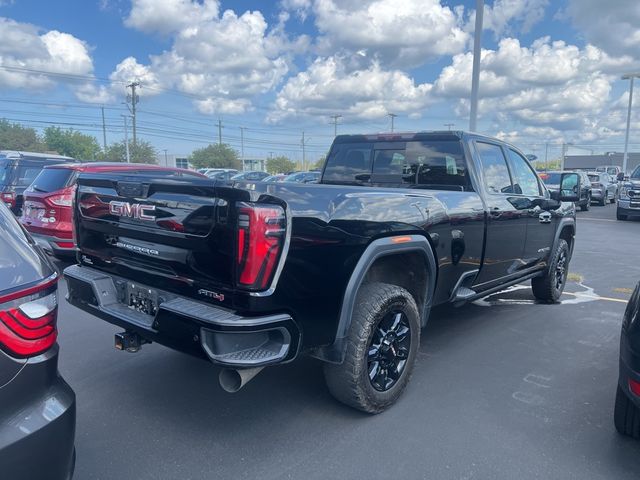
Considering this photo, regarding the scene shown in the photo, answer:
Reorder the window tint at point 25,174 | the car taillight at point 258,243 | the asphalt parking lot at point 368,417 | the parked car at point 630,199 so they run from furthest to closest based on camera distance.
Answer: the parked car at point 630,199
the window tint at point 25,174
the asphalt parking lot at point 368,417
the car taillight at point 258,243

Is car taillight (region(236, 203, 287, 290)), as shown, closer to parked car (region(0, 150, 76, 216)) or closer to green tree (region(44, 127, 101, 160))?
parked car (region(0, 150, 76, 216))

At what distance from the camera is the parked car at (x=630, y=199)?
1602cm

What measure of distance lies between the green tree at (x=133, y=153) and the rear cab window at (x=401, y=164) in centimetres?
5943

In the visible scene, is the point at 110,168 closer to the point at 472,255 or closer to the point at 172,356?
the point at 172,356

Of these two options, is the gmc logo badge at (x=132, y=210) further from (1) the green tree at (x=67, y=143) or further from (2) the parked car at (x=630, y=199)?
(1) the green tree at (x=67, y=143)

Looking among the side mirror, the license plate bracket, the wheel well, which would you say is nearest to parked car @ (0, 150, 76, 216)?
the license plate bracket

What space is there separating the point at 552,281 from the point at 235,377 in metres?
4.71

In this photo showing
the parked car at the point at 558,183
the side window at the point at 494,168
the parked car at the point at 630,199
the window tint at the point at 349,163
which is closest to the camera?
the side window at the point at 494,168

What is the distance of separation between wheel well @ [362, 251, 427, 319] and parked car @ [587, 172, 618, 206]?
23.5 meters

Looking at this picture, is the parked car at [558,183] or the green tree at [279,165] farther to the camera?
the green tree at [279,165]

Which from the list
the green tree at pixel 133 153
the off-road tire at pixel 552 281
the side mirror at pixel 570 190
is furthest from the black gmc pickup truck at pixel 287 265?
the green tree at pixel 133 153

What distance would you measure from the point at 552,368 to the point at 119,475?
3.40 m

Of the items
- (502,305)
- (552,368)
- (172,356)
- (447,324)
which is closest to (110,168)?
(172,356)

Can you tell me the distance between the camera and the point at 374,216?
3080mm
